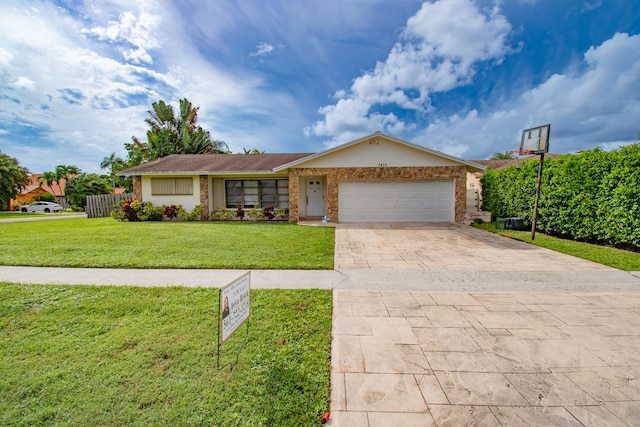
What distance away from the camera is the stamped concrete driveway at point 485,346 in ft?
6.56

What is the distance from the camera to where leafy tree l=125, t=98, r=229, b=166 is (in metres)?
25.9

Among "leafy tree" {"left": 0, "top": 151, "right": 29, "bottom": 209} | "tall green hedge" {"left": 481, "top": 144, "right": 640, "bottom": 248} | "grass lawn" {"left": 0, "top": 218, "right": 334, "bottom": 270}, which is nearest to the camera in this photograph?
"grass lawn" {"left": 0, "top": 218, "right": 334, "bottom": 270}

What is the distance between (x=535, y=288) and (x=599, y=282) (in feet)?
4.60

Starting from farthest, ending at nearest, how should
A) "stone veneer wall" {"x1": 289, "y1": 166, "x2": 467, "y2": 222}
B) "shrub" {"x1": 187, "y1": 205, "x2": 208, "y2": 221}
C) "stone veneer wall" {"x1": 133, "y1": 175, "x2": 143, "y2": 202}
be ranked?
"stone veneer wall" {"x1": 133, "y1": 175, "x2": 143, "y2": 202} < "shrub" {"x1": 187, "y1": 205, "x2": 208, "y2": 221} < "stone veneer wall" {"x1": 289, "y1": 166, "x2": 467, "y2": 222}

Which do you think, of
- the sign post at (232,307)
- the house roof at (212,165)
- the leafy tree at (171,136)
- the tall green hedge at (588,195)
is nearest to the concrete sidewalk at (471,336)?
the sign post at (232,307)

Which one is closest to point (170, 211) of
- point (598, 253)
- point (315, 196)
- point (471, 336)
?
point (315, 196)

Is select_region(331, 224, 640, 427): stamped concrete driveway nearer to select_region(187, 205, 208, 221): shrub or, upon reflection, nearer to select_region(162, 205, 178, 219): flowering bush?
select_region(187, 205, 208, 221): shrub

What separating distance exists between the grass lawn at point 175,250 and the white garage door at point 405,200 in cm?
455

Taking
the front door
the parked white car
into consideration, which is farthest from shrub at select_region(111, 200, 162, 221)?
the parked white car

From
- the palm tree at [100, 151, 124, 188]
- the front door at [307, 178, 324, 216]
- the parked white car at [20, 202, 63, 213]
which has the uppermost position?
the palm tree at [100, 151, 124, 188]

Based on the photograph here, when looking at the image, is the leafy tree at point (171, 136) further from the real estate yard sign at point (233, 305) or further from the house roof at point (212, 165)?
the real estate yard sign at point (233, 305)

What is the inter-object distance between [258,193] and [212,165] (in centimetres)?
310

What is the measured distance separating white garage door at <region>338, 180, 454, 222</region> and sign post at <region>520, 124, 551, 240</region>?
392cm

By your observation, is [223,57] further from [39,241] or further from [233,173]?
[39,241]
